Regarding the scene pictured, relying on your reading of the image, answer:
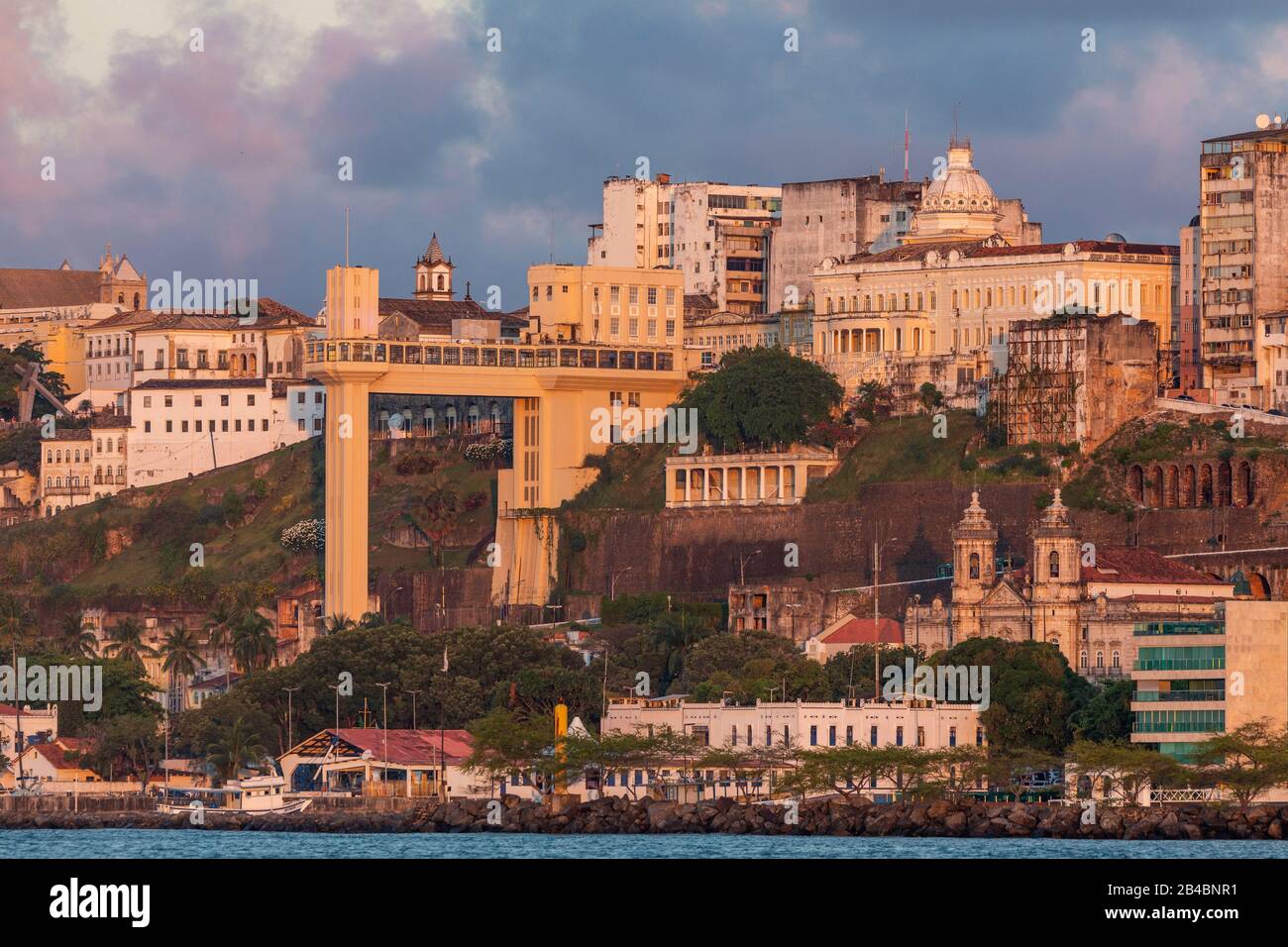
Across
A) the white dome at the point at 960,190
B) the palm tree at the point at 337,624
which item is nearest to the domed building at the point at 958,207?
the white dome at the point at 960,190

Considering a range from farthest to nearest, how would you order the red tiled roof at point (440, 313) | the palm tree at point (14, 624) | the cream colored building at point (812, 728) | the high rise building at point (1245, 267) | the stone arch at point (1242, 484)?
the red tiled roof at point (440, 313) < the palm tree at point (14, 624) < the high rise building at point (1245, 267) < the stone arch at point (1242, 484) < the cream colored building at point (812, 728)

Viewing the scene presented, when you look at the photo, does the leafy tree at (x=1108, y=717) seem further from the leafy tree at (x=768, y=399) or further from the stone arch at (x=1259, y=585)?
the leafy tree at (x=768, y=399)

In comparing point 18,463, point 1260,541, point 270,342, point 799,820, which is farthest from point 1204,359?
point 18,463

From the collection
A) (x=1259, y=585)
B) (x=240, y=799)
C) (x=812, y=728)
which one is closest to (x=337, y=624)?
(x=240, y=799)

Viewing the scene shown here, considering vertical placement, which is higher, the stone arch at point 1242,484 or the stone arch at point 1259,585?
the stone arch at point 1242,484

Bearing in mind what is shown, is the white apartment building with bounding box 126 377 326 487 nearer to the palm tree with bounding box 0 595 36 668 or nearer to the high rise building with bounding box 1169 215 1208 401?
the palm tree with bounding box 0 595 36 668

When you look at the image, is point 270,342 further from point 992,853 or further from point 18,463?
point 992,853

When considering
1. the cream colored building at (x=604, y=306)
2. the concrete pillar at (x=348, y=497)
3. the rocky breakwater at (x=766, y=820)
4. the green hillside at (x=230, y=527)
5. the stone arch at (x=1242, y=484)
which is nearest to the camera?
the rocky breakwater at (x=766, y=820)

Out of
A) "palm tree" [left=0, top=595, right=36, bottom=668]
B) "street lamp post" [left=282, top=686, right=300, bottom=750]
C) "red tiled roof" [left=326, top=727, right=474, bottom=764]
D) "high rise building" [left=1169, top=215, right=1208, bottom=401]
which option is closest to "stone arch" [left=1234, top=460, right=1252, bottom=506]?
"high rise building" [left=1169, top=215, right=1208, bottom=401]
